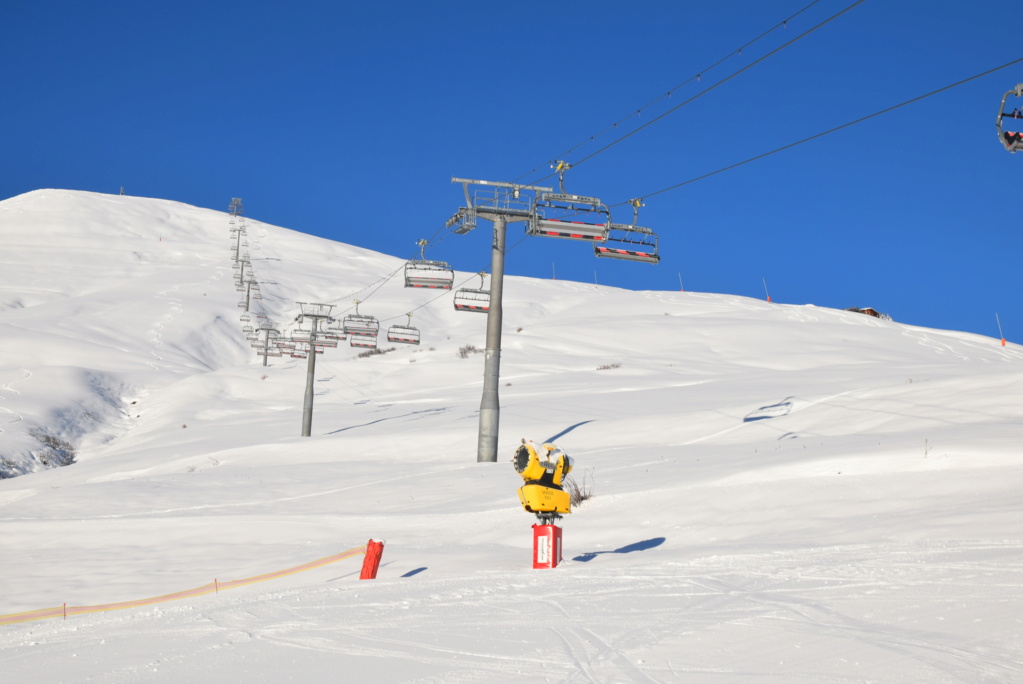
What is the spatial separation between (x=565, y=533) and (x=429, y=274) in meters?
15.5

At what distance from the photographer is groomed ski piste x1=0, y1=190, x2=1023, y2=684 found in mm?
5441

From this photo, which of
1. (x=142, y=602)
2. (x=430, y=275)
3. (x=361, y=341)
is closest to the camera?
(x=142, y=602)

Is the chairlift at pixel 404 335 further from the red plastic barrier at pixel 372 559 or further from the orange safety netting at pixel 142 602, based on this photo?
the red plastic barrier at pixel 372 559

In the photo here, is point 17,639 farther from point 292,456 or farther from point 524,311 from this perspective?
point 524,311

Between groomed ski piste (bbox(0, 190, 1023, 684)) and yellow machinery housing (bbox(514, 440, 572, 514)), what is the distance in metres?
0.69

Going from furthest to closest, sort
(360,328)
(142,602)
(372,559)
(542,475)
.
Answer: (360,328) < (142,602) < (372,559) < (542,475)

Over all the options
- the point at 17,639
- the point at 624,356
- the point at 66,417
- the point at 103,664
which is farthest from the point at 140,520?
the point at 624,356

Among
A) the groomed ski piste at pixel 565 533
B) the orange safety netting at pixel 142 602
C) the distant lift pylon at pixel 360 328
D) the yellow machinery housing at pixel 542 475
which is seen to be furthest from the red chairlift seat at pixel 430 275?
the yellow machinery housing at pixel 542 475

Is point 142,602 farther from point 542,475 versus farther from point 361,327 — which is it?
point 361,327

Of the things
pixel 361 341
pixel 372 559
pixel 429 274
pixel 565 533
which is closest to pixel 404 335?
pixel 361 341

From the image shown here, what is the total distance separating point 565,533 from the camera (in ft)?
41.0

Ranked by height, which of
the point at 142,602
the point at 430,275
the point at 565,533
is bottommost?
the point at 142,602

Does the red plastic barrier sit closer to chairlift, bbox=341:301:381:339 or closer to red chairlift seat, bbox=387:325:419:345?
red chairlift seat, bbox=387:325:419:345

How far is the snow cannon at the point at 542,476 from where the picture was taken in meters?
9.73
